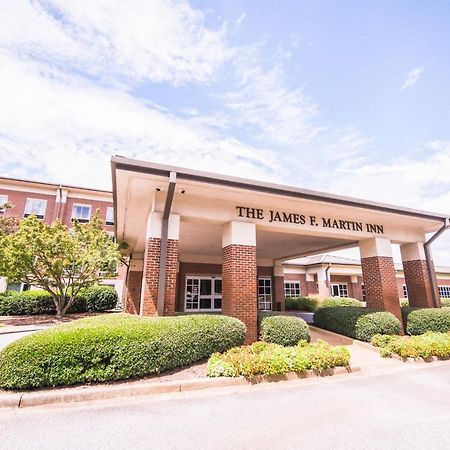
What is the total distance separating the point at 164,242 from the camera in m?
7.93

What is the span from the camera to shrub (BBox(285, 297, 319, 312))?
71.3ft

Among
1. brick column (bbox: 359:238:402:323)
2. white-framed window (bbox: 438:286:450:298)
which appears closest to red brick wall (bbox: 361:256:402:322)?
brick column (bbox: 359:238:402:323)

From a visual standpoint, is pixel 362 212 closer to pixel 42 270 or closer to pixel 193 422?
pixel 193 422

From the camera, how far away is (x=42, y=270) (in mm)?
15008

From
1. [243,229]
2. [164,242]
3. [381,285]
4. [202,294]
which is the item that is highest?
[243,229]

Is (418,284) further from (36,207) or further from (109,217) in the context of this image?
(36,207)

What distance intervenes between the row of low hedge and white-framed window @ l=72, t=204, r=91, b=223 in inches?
428

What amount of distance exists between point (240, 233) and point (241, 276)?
1.34 metres

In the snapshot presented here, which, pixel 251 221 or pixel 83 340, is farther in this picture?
pixel 251 221

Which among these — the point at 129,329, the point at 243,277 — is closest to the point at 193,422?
the point at 129,329

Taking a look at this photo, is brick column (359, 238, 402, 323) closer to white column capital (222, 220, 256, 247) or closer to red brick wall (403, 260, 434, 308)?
red brick wall (403, 260, 434, 308)

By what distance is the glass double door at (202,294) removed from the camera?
58.3 ft

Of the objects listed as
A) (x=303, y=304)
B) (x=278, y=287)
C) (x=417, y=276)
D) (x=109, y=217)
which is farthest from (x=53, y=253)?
(x=303, y=304)

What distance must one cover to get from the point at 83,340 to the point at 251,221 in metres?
5.89
